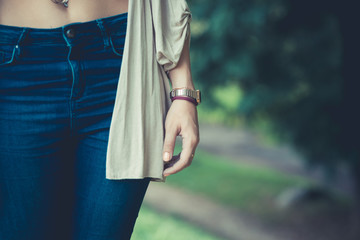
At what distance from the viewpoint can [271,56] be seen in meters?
4.70

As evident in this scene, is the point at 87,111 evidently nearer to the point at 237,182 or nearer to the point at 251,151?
the point at 237,182

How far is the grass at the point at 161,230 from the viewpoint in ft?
14.6

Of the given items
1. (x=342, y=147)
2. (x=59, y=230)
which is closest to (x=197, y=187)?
(x=342, y=147)

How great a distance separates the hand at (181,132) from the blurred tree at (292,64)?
2867mm

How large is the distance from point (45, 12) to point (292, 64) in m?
4.18

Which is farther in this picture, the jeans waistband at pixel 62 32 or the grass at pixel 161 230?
the grass at pixel 161 230

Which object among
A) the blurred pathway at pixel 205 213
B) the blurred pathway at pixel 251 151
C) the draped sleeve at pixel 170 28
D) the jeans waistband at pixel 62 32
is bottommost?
the jeans waistband at pixel 62 32

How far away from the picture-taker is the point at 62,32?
41.6 inches

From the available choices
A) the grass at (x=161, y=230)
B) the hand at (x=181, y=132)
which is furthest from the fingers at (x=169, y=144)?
the grass at (x=161, y=230)

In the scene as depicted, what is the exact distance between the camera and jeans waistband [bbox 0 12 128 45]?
1.03 meters

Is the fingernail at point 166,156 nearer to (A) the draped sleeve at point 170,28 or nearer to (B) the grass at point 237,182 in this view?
(A) the draped sleeve at point 170,28

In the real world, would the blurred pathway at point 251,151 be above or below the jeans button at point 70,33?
above

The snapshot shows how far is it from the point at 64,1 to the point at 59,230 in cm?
66

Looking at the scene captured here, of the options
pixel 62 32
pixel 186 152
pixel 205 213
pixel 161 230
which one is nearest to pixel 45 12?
pixel 62 32
